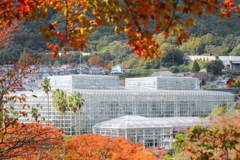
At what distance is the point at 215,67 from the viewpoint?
132 metres

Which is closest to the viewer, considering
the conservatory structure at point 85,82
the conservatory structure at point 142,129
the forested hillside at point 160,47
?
the conservatory structure at point 142,129

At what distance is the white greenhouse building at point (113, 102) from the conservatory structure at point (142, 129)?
3.50 meters

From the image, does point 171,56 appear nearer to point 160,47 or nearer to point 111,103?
point 160,47

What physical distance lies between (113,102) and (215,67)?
247ft

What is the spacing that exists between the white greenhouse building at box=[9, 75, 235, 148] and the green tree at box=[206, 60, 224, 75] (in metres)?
60.7

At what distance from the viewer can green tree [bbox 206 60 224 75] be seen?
131288mm

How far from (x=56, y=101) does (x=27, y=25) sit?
125 meters

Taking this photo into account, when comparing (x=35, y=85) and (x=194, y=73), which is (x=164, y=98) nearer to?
(x=35, y=85)

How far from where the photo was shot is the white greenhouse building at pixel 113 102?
59.1 metres

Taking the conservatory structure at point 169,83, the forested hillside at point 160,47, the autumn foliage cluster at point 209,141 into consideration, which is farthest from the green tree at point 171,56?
the autumn foliage cluster at point 209,141

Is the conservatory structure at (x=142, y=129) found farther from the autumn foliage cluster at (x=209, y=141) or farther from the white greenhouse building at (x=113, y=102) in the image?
the autumn foliage cluster at (x=209, y=141)

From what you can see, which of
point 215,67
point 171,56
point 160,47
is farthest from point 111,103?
point 160,47

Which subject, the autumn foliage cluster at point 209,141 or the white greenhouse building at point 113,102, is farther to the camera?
the white greenhouse building at point 113,102

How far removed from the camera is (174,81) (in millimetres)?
75438
